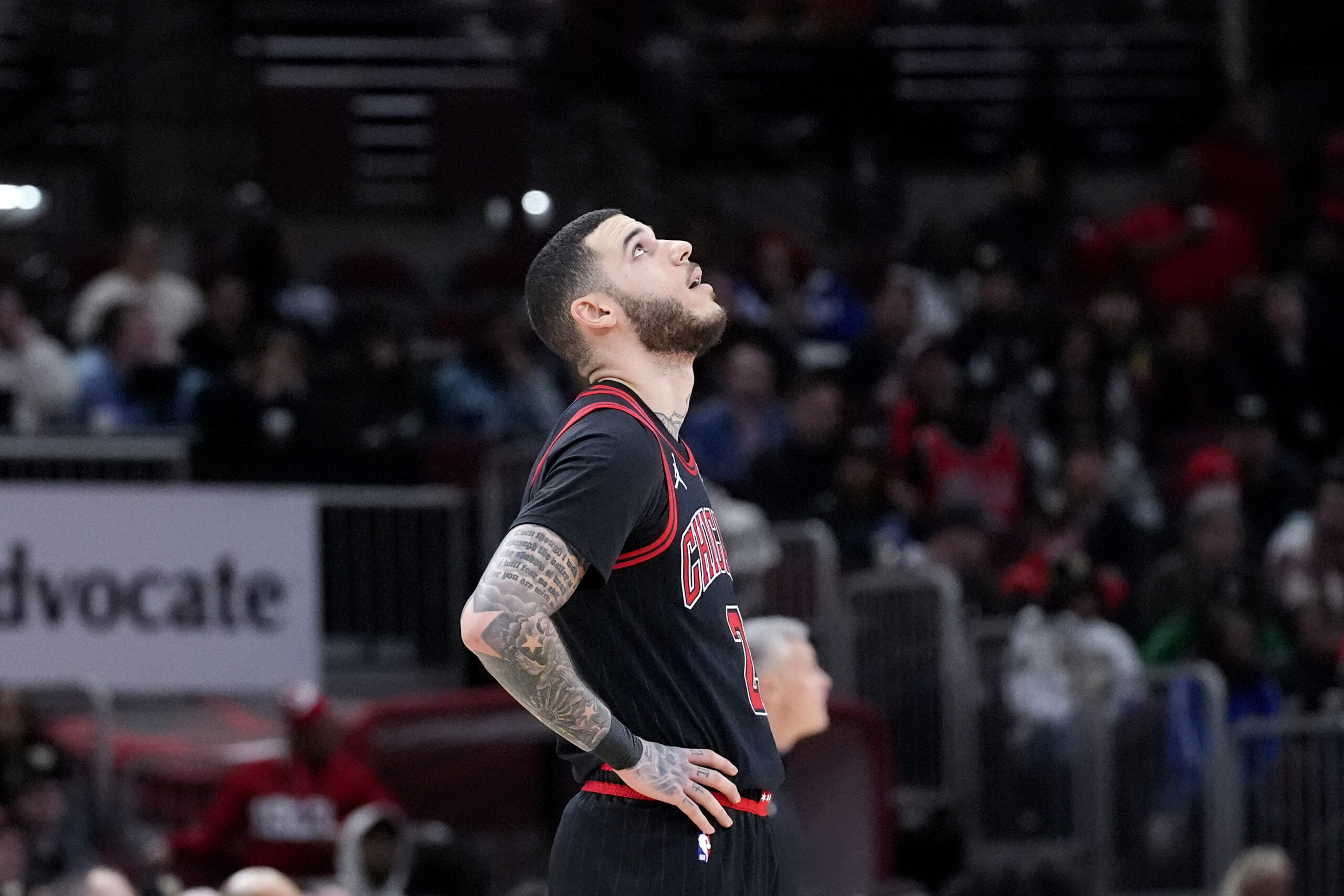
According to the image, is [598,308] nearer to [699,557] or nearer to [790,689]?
[699,557]

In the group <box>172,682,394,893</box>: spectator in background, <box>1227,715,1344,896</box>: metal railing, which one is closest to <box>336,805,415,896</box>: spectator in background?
<box>172,682,394,893</box>: spectator in background

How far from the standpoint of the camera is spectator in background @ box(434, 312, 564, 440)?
1140cm

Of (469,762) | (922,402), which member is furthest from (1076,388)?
(469,762)

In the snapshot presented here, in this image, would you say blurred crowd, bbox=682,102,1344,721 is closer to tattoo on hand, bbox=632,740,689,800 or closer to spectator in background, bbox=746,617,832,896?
spectator in background, bbox=746,617,832,896

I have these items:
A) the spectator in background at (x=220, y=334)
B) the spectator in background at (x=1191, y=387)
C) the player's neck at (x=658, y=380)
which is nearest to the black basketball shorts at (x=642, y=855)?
the player's neck at (x=658, y=380)

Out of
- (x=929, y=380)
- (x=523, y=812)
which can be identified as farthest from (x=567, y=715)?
(x=929, y=380)

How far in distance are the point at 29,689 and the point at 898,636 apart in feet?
13.1

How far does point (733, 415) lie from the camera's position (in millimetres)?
11266

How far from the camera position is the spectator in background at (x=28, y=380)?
11.0 meters

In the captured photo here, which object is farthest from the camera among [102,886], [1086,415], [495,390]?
[1086,415]

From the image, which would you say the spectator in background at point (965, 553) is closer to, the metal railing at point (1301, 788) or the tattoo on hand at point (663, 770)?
the metal railing at point (1301, 788)

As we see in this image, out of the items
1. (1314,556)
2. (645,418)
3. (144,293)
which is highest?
(144,293)

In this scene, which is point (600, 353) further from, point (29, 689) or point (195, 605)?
point (195, 605)

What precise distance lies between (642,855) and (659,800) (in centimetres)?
9
